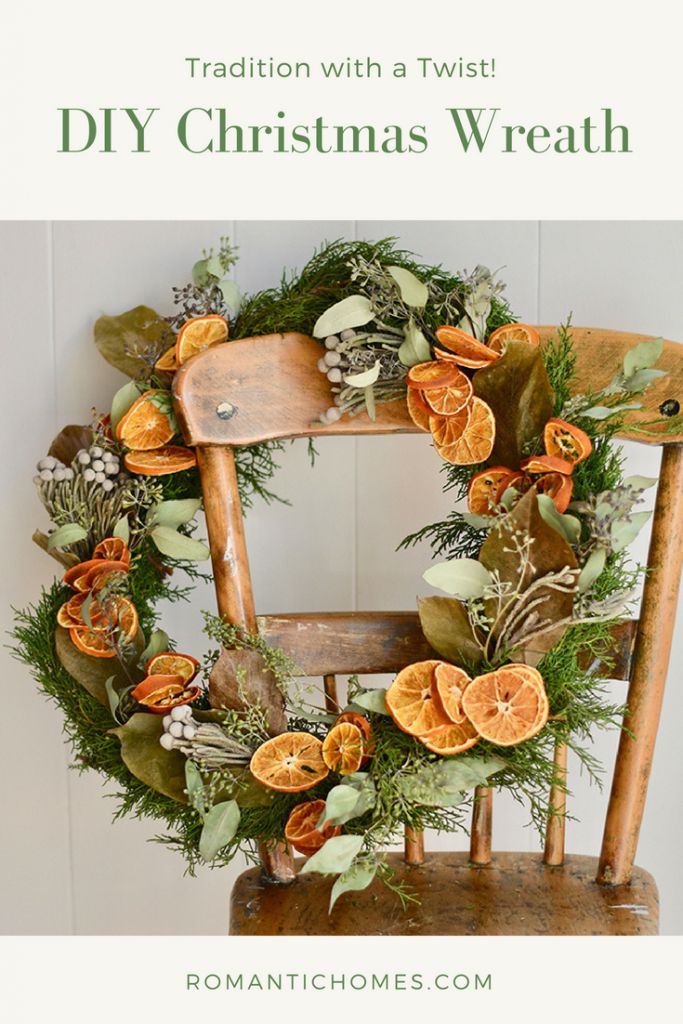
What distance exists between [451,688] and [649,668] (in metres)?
0.25

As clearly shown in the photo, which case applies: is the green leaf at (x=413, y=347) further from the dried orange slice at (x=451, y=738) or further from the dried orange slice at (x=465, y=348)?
the dried orange slice at (x=451, y=738)

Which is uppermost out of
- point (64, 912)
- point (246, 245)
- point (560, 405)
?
point (246, 245)

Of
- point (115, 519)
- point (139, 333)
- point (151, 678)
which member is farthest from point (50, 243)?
point (151, 678)

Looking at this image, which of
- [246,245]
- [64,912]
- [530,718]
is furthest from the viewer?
[64,912]

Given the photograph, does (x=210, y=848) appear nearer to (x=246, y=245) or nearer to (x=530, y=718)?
(x=530, y=718)

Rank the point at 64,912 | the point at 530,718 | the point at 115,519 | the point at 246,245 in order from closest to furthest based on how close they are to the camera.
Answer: the point at 530,718
the point at 115,519
the point at 246,245
the point at 64,912

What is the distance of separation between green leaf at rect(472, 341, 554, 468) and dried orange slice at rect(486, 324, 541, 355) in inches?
1.1

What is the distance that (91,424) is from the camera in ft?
3.45

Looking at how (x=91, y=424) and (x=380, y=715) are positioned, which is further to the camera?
(x=91, y=424)

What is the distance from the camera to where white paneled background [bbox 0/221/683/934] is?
3.42 ft

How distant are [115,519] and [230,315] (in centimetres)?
25

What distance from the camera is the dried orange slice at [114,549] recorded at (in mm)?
923

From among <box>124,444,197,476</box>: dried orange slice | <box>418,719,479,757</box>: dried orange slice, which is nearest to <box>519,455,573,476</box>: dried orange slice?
<box>418,719,479,757</box>: dried orange slice

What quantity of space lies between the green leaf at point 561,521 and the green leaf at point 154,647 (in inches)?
15.8
